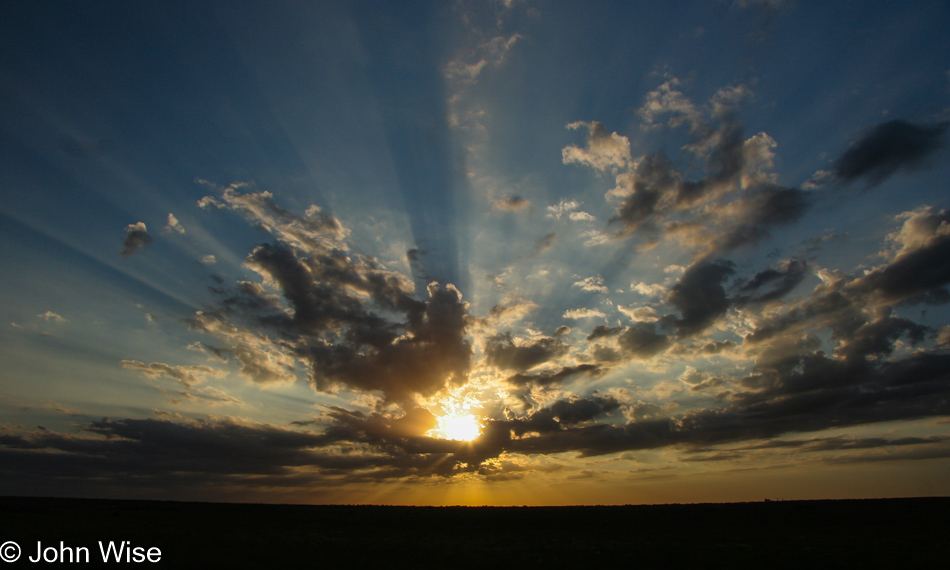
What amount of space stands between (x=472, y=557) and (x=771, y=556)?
3371cm

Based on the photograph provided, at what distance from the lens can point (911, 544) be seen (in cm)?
5525

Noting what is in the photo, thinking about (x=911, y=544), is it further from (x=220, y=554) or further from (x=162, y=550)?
(x=162, y=550)

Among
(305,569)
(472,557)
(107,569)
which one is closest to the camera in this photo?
(107,569)

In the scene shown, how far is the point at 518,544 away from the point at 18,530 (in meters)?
71.2

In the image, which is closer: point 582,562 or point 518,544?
point 582,562

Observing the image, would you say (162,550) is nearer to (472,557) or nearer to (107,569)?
(107,569)

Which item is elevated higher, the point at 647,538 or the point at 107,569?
the point at 107,569

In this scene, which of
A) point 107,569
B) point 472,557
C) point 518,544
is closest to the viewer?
point 107,569

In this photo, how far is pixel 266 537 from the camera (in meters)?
68.1

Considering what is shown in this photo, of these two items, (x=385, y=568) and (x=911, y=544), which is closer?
(x=385, y=568)

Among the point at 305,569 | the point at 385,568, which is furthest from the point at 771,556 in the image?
the point at 305,569

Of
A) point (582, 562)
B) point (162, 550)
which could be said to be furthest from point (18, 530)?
point (582, 562)

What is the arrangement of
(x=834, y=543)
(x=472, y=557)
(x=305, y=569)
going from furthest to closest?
(x=834, y=543)
(x=472, y=557)
(x=305, y=569)

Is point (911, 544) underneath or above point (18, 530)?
underneath
